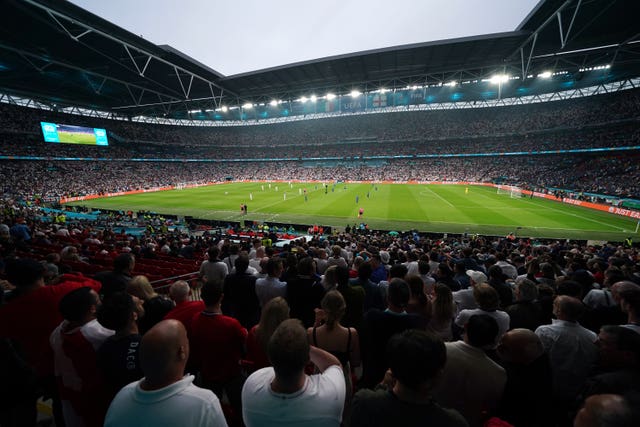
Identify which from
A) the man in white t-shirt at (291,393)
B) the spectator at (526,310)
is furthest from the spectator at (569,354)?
the man in white t-shirt at (291,393)

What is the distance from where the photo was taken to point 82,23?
26.6 meters

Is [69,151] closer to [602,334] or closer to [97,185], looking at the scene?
[97,185]

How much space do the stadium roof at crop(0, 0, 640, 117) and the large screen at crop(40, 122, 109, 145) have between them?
17.1 feet

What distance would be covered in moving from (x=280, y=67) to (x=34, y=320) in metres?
47.0

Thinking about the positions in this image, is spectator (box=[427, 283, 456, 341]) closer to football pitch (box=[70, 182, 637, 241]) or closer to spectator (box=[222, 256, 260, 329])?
spectator (box=[222, 256, 260, 329])

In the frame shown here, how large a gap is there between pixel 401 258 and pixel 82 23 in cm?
3691

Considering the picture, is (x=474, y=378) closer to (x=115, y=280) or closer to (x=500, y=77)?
(x=115, y=280)

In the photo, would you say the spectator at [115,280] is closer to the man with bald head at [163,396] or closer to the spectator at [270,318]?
the spectator at [270,318]

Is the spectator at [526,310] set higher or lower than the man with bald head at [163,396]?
lower

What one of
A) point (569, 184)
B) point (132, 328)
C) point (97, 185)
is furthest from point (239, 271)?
point (97, 185)

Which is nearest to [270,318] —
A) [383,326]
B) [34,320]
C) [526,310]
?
[383,326]

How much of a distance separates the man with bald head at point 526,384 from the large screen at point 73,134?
7893 cm

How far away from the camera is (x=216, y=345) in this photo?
3123 mm

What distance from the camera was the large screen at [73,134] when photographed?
181ft
